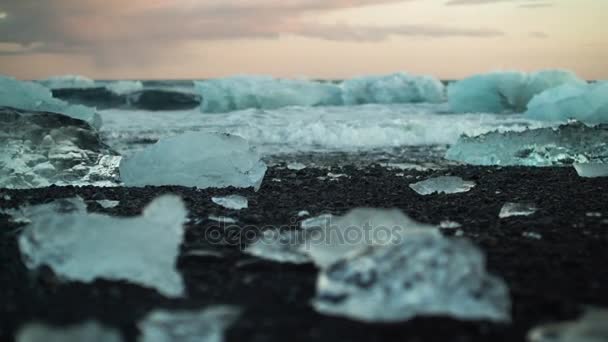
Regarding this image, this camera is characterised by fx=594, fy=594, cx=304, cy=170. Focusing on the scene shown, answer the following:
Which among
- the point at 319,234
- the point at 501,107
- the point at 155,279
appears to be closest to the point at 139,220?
the point at 155,279

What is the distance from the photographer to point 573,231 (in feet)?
7.83

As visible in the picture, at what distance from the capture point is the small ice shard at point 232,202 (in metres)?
3.14

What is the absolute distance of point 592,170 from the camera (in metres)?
4.21

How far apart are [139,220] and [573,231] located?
1686 mm

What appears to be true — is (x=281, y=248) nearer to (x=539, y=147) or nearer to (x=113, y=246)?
(x=113, y=246)

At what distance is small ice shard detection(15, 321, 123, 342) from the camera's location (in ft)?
4.30

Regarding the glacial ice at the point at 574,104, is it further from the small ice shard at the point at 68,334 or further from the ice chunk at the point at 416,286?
the small ice shard at the point at 68,334

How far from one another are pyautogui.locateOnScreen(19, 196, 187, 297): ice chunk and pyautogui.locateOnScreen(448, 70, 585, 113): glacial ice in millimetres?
12863

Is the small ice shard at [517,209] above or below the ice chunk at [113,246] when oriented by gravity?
below

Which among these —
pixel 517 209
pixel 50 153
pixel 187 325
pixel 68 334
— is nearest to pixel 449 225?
pixel 517 209

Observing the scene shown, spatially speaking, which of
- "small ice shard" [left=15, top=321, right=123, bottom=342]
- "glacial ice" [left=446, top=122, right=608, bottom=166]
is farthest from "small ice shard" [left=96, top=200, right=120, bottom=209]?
"glacial ice" [left=446, top=122, right=608, bottom=166]

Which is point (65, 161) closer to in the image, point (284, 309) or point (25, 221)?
point (25, 221)

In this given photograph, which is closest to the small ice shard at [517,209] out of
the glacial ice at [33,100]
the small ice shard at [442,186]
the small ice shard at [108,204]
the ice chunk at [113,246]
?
the small ice shard at [442,186]

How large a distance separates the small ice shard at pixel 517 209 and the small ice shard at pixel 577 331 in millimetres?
1480
